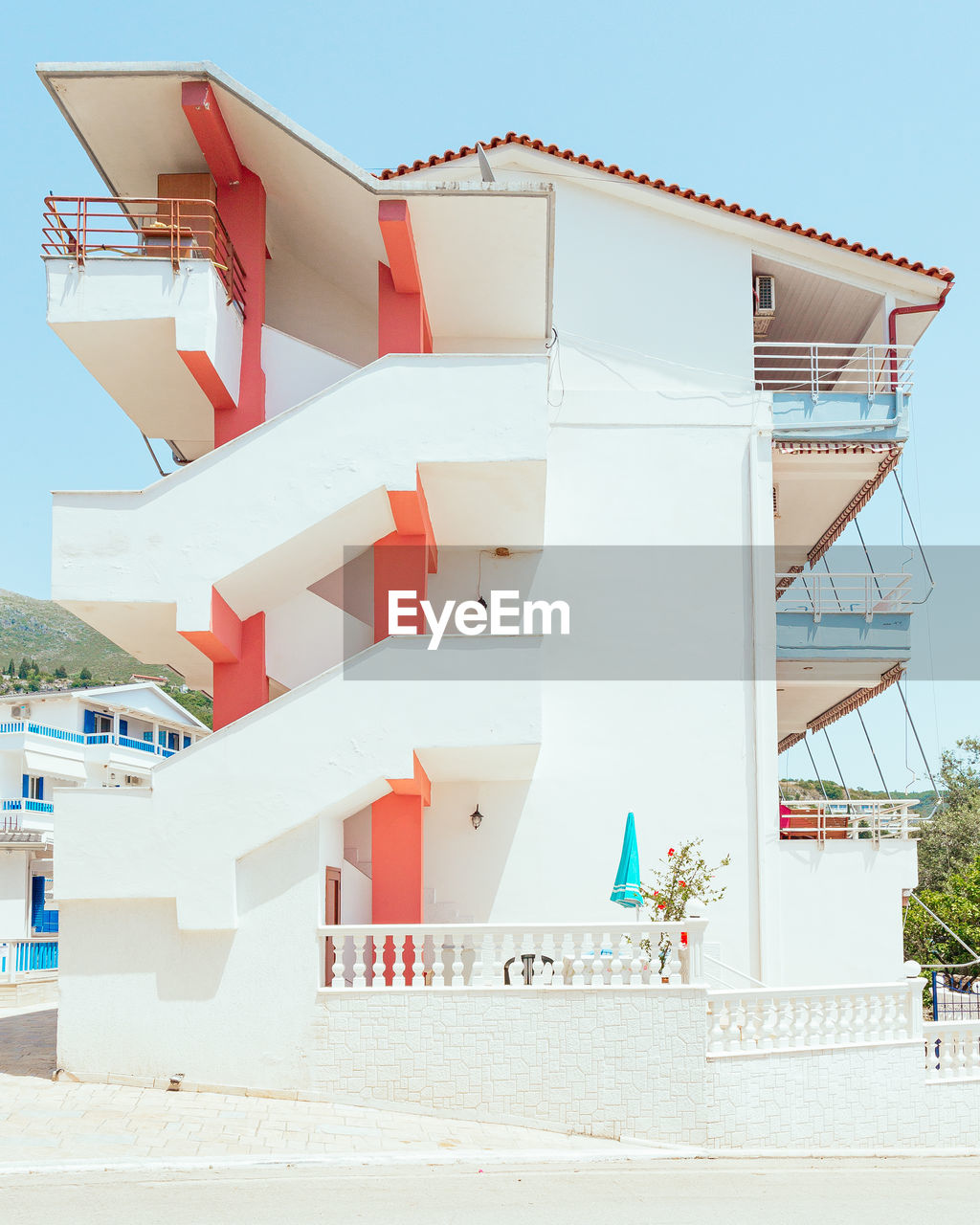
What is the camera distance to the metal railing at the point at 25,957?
27984 mm

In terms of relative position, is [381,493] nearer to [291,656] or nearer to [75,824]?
[291,656]

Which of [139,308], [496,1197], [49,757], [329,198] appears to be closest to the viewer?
[496,1197]

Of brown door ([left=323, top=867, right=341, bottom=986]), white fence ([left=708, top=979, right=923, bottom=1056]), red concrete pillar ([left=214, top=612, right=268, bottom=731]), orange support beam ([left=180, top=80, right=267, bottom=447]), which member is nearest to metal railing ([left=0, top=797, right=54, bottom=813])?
red concrete pillar ([left=214, top=612, right=268, bottom=731])

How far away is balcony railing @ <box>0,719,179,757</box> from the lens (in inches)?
1802

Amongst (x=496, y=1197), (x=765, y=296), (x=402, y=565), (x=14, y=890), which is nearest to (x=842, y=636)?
(x=765, y=296)

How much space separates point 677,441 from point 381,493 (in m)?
5.68

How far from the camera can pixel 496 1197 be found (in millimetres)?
9211

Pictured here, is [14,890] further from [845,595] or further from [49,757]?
[845,595]

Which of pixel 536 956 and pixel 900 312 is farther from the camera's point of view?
pixel 900 312

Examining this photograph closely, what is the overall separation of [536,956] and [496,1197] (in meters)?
3.09

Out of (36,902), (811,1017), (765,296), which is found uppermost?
(765,296)

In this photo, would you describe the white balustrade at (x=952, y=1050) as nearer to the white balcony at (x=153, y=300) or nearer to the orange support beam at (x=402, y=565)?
the orange support beam at (x=402, y=565)

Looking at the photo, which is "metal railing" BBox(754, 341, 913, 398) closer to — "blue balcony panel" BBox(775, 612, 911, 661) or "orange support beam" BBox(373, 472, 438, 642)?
"blue balcony panel" BBox(775, 612, 911, 661)

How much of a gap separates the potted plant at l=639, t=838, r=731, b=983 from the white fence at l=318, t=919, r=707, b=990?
211 centimetres
